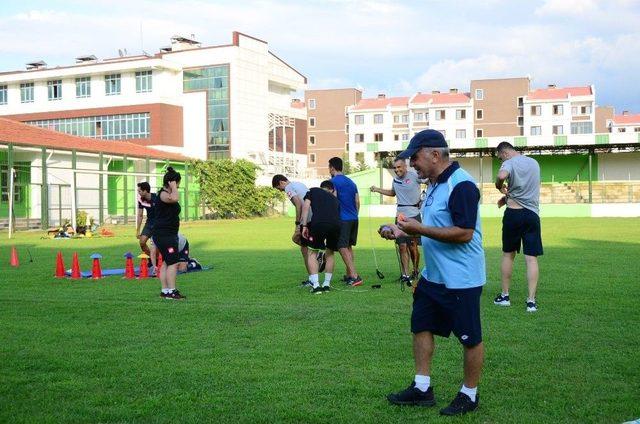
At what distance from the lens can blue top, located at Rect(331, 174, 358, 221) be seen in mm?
12359

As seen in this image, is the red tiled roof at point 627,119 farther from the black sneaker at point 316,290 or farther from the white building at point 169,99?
the black sneaker at point 316,290

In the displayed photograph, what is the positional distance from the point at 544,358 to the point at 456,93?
96554mm

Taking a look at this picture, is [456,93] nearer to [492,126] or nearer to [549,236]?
[492,126]

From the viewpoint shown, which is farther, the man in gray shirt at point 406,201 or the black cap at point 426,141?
the man in gray shirt at point 406,201

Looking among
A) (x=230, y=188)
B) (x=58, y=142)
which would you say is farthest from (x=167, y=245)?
(x=230, y=188)

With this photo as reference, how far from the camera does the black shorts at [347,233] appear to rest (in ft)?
39.6

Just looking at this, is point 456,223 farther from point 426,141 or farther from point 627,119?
point 627,119

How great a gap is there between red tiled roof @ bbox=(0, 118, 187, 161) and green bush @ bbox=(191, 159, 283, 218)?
2.36 metres

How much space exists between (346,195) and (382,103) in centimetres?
9094

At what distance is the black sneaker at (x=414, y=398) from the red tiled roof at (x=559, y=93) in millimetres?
95245

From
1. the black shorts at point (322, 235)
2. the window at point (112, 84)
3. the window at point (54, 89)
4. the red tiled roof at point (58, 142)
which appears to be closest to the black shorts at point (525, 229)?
the black shorts at point (322, 235)

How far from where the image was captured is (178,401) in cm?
531

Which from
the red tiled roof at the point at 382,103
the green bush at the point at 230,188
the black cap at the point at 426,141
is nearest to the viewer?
the black cap at the point at 426,141

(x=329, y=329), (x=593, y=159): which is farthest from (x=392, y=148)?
(x=329, y=329)
